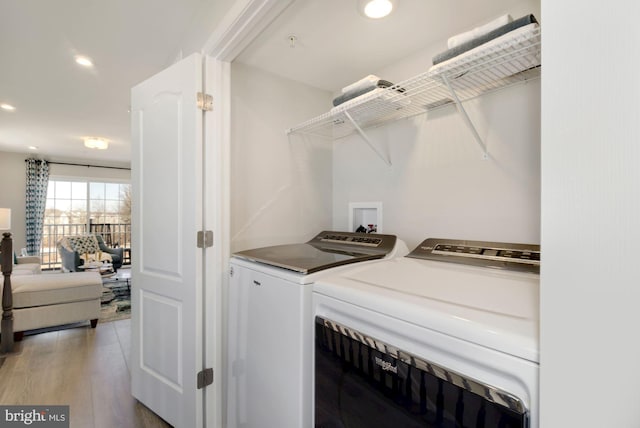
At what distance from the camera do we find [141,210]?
1772 millimetres

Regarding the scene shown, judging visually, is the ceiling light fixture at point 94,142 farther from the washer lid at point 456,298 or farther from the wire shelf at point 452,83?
the washer lid at point 456,298

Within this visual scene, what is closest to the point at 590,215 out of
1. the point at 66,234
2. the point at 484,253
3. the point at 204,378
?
the point at 484,253

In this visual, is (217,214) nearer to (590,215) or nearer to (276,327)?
(276,327)

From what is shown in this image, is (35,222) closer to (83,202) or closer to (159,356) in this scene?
(83,202)

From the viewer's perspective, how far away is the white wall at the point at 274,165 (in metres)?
1.69

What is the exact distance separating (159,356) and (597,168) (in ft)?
6.54

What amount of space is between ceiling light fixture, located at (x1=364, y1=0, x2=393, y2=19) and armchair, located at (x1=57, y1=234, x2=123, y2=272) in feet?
18.4

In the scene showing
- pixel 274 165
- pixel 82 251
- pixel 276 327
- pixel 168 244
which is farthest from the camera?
pixel 82 251

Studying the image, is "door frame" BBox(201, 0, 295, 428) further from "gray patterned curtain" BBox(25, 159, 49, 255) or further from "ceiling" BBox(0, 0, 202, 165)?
"gray patterned curtain" BBox(25, 159, 49, 255)

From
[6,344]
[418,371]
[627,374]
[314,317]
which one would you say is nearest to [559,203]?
[627,374]

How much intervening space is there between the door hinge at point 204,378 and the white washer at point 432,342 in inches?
30.3

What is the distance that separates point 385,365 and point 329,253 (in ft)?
2.34

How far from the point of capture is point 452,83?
125 cm

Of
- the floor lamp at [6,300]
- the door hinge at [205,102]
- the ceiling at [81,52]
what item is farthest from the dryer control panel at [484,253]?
the floor lamp at [6,300]
